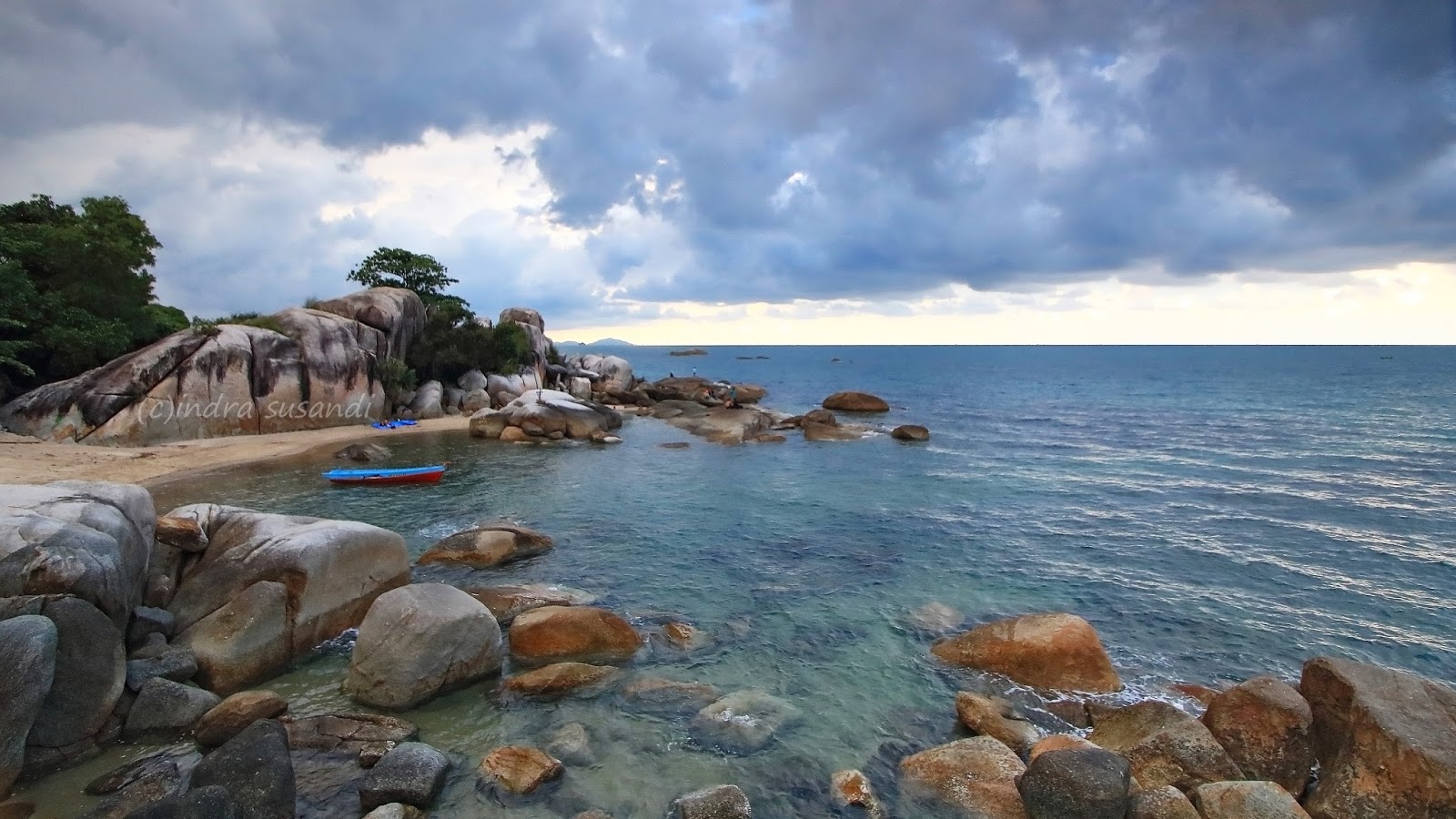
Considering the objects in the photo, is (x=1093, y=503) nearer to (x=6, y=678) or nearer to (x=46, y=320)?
(x=6, y=678)

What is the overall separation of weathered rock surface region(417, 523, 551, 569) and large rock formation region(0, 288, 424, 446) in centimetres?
2155

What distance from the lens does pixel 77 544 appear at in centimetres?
1105

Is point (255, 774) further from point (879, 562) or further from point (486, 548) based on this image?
point (879, 562)

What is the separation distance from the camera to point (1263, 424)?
5122 centimetres

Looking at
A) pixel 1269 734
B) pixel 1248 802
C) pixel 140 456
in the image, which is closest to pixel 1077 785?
pixel 1248 802

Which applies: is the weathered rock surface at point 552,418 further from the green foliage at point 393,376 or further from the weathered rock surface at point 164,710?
the weathered rock surface at point 164,710

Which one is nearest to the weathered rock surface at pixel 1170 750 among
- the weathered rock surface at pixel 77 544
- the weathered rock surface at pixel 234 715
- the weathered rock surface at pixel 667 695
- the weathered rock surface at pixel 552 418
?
the weathered rock surface at pixel 667 695

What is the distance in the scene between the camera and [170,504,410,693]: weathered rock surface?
12.2 m

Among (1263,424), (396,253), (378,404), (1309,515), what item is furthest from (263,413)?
(1263,424)

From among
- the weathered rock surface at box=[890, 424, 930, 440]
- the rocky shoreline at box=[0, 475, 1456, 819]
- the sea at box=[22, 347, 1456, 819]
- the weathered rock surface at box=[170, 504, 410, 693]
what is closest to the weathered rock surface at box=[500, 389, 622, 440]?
the sea at box=[22, 347, 1456, 819]

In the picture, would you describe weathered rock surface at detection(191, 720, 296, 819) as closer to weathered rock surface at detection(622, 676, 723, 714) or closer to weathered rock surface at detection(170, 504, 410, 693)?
weathered rock surface at detection(170, 504, 410, 693)

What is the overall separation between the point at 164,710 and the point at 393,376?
36761 mm

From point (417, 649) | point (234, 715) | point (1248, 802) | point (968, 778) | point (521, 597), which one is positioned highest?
point (417, 649)

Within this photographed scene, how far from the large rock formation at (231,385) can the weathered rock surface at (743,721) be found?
31959 millimetres
